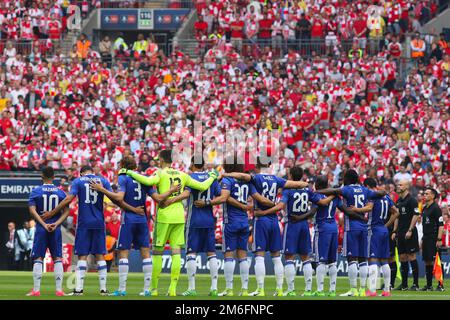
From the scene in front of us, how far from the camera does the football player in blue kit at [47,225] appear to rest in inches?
939

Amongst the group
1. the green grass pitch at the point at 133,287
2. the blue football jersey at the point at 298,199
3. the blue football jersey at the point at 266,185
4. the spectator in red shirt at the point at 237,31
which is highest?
the spectator in red shirt at the point at 237,31

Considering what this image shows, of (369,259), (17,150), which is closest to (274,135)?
(17,150)

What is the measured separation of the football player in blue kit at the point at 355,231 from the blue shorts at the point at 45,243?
5280 mm

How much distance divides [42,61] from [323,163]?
12654mm

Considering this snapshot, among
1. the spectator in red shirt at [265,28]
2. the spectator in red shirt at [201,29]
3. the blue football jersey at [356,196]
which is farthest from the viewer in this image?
the spectator in red shirt at [201,29]

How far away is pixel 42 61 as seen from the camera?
47.2 metres

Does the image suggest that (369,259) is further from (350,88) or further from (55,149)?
(350,88)

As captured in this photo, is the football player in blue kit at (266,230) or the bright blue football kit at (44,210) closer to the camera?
the bright blue football kit at (44,210)

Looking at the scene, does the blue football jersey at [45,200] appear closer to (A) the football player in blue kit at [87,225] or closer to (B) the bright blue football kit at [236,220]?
(A) the football player in blue kit at [87,225]

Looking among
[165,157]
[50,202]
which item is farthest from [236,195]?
[50,202]

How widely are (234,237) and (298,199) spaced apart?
1.43 metres

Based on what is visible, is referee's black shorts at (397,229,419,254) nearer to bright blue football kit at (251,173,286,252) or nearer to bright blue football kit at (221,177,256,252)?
bright blue football kit at (251,173,286,252)

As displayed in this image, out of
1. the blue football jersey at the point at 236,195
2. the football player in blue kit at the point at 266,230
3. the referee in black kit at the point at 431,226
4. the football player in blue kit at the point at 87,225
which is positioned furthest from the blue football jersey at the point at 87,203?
the referee in black kit at the point at 431,226

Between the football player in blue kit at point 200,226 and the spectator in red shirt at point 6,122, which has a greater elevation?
the spectator in red shirt at point 6,122
